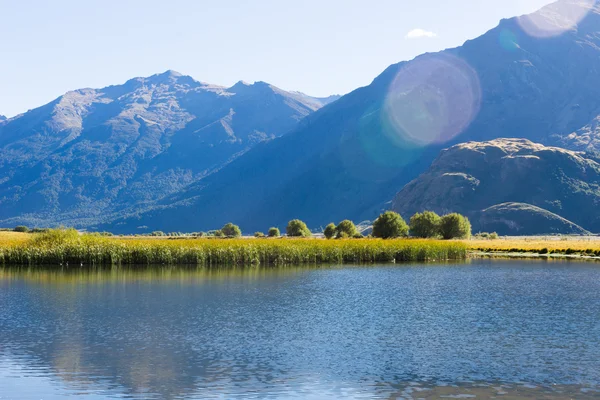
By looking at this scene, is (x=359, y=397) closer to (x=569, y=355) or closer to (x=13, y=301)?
(x=569, y=355)

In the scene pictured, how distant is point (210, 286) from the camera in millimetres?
61125

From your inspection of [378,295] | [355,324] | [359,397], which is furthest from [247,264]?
[359,397]

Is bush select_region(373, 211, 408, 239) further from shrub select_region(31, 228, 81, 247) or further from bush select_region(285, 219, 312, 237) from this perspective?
shrub select_region(31, 228, 81, 247)

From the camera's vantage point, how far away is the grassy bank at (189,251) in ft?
267

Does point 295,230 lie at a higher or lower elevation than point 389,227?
lower

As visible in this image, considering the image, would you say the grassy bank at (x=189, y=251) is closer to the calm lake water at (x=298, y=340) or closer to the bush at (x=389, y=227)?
the calm lake water at (x=298, y=340)

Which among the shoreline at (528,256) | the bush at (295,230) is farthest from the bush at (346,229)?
the shoreline at (528,256)

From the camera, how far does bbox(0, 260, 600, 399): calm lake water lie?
2567 centimetres

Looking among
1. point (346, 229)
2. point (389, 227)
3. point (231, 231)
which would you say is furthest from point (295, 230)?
point (389, 227)

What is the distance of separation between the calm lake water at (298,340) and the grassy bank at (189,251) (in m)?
18.3

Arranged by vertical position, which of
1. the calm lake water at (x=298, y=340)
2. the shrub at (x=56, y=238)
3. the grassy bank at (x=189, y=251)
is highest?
the shrub at (x=56, y=238)

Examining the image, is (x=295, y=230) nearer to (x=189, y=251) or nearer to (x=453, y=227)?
(x=453, y=227)

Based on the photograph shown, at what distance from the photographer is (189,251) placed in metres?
84.8

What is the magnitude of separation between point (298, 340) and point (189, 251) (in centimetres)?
5170
